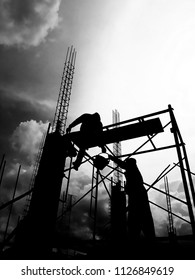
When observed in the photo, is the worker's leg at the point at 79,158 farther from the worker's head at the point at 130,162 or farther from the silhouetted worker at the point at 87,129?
the worker's head at the point at 130,162

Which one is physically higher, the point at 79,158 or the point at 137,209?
the point at 79,158

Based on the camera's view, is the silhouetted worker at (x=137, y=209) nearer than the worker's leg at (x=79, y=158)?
Yes

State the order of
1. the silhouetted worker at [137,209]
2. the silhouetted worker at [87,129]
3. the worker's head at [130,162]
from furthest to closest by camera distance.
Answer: the worker's head at [130,162]
the silhouetted worker at [87,129]
the silhouetted worker at [137,209]

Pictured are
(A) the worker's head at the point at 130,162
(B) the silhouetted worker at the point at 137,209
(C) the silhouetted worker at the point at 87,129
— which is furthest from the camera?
(A) the worker's head at the point at 130,162

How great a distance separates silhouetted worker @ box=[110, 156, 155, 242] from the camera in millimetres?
5266

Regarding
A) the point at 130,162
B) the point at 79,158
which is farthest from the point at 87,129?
the point at 130,162

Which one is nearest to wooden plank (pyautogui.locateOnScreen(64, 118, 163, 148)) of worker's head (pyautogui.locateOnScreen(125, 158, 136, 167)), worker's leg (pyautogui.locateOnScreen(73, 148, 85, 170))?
worker's leg (pyautogui.locateOnScreen(73, 148, 85, 170))

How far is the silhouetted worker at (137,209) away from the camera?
527 cm

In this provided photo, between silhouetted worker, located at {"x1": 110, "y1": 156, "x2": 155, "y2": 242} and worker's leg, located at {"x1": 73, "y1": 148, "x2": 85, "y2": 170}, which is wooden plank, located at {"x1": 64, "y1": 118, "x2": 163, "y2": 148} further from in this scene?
silhouetted worker, located at {"x1": 110, "y1": 156, "x2": 155, "y2": 242}

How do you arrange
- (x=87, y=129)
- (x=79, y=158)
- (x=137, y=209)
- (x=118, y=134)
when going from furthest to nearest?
(x=79, y=158)
(x=87, y=129)
(x=118, y=134)
(x=137, y=209)

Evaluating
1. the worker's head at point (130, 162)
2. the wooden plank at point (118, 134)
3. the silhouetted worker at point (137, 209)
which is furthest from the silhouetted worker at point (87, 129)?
the silhouetted worker at point (137, 209)

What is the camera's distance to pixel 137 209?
5.45 meters

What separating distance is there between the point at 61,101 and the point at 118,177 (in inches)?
420

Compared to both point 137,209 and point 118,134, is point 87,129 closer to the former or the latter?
point 118,134
